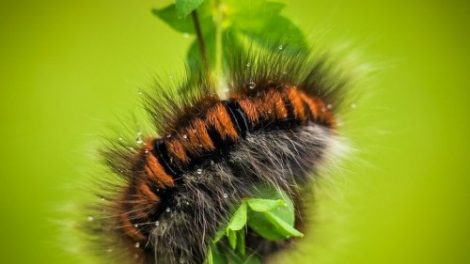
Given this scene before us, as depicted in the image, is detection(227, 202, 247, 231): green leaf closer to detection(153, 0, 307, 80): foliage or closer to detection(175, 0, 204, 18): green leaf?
detection(153, 0, 307, 80): foliage

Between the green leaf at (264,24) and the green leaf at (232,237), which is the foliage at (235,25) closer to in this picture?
the green leaf at (264,24)

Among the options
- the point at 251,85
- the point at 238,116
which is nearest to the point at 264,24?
the point at 251,85

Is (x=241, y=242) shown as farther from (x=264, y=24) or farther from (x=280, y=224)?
(x=264, y=24)

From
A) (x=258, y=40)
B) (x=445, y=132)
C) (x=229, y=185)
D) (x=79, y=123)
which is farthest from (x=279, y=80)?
(x=445, y=132)

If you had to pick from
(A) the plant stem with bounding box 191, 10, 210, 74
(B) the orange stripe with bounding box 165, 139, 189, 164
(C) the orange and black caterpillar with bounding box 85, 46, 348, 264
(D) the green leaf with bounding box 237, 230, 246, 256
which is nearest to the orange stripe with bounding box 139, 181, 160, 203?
(C) the orange and black caterpillar with bounding box 85, 46, 348, 264

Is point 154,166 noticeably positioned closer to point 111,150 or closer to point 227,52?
point 111,150

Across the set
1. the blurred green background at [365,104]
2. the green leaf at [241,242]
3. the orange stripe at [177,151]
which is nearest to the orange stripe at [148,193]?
the orange stripe at [177,151]
